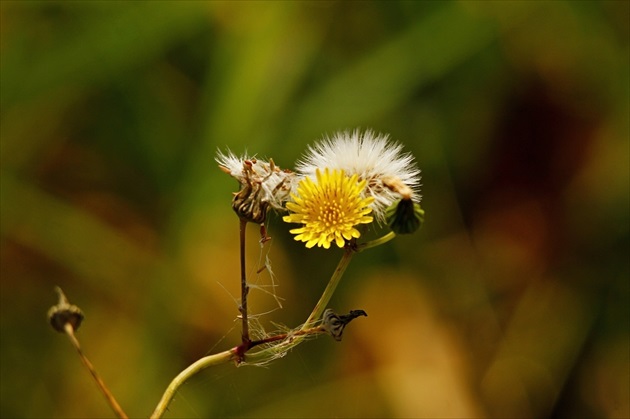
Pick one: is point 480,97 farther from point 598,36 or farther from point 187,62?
point 187,62

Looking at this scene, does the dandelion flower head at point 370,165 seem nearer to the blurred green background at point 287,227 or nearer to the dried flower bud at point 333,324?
the dried flower bud at point 333,324

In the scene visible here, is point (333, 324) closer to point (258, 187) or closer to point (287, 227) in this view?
point (258, 187)

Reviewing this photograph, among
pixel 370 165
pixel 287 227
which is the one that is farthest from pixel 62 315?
pixel 287 227

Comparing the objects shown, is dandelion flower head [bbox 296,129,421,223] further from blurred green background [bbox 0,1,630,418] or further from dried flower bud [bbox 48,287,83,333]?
blurred green background [bbox 0,1,630,418]

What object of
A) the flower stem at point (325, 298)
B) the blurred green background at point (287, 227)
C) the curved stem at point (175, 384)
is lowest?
the curved stem at point (175, 384)

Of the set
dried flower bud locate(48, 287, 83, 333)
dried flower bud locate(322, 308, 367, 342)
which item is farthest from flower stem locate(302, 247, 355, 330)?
dried flower bud locate(48, 287, 83, 333)

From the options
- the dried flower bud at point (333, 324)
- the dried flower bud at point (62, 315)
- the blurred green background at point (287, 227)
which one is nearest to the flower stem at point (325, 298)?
the dried flower bud at point (333, 324)
